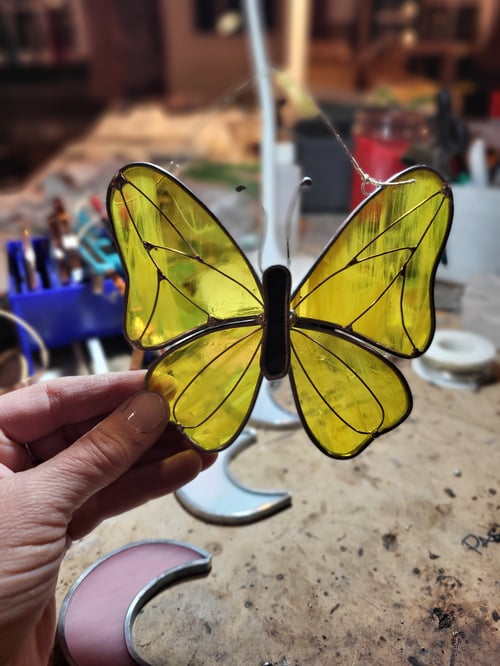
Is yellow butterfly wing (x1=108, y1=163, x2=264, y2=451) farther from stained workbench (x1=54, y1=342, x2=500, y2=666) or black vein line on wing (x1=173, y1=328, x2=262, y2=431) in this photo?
stained workbench (x1=54, y1=342, x2=500, y2=666)

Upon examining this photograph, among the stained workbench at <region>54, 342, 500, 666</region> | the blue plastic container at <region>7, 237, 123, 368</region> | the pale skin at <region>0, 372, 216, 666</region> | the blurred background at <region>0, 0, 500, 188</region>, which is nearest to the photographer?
the pale skin at <region>0, 372, 216, 666</region>

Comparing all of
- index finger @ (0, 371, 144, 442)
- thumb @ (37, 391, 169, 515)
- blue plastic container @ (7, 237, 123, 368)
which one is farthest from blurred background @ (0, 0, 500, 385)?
thumb @ (37, 391, 169, 515)

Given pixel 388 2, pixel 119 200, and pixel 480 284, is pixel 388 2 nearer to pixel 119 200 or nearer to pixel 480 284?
pixel 480 284

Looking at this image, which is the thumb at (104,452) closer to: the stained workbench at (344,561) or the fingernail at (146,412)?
the fingernail at (146,412)

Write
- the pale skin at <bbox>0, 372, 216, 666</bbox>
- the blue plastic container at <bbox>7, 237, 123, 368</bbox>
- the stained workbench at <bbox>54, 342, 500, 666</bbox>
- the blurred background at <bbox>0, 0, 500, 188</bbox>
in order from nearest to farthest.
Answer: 1. the pale skin at <bbox>0, 372, 216, 666</bbox>
2. the stained workbench at <bbox>54, 342, 500, 666</bbox>
3. the blue plastic container at <bbox>7, 237, 123, 368</bbox>
4. the blurred background at <bbox>0, 0, 500, 188</bbox>

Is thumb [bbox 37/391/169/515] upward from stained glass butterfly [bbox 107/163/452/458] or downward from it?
downward

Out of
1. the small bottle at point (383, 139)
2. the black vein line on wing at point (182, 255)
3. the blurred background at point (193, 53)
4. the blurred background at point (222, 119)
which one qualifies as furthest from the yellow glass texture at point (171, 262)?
the blurred background at point (193, 53)
